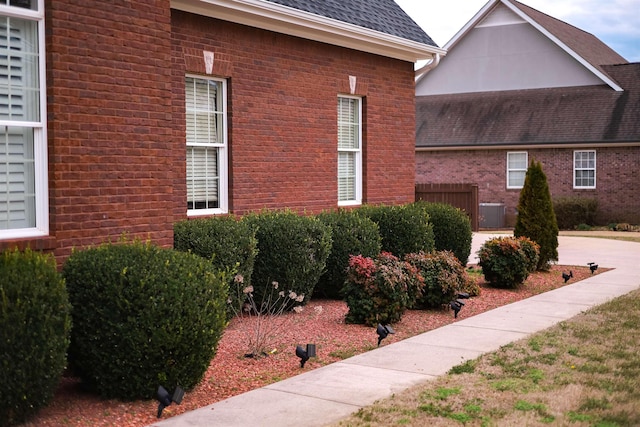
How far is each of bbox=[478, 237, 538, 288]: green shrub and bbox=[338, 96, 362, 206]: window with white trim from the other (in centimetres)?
283

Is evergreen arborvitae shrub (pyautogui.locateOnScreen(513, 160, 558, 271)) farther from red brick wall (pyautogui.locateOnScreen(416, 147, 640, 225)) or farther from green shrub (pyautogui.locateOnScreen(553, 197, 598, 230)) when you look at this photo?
red brick wall (pyautogui.locateOnScreen(416, 147, 640, 225))

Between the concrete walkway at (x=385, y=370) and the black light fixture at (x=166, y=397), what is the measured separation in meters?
0.12

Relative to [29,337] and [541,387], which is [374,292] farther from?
[29,337]

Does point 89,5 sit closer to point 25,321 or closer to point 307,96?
point 25,321

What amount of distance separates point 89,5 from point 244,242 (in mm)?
3407

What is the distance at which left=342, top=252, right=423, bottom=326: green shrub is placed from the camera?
995cm

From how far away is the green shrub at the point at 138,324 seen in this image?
640cm

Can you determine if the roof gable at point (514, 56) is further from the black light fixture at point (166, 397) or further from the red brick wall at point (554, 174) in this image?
the black light fixture at point (166, 397)

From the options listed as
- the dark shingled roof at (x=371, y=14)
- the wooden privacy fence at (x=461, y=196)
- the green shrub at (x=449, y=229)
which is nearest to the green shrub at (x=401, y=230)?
the green shrub at (x=449, y=229)

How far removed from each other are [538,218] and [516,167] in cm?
1749

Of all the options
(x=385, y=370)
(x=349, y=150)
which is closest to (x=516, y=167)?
(x=349, y=150)

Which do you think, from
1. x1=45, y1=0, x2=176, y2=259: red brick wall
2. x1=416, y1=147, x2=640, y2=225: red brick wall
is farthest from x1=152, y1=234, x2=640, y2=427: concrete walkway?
x1=416, y1=147, x2=640, y2=225: red brick wall

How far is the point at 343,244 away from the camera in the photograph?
11672 millimetres

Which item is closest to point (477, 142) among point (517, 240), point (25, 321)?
point (517, 240)
